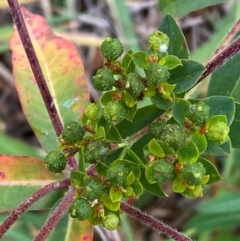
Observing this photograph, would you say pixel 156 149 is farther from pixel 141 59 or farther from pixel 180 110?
pixel 141 59

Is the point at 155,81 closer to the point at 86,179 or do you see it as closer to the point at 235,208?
the point at 86,179

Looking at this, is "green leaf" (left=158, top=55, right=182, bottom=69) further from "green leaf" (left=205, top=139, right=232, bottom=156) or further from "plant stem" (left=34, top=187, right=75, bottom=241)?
"plant stem" (left=34, top=187, right=75, bottom=241)

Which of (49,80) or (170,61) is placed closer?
(170,61)

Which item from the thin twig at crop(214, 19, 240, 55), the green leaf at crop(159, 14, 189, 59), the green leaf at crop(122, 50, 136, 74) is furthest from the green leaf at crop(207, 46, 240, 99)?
the green leaf at crop(122, 50, 136, 74)

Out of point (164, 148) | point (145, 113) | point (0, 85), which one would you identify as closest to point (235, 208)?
point (145, 113)

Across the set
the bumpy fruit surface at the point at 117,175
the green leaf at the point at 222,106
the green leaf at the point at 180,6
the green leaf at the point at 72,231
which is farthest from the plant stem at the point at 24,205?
the green leaf at the point at 180,6

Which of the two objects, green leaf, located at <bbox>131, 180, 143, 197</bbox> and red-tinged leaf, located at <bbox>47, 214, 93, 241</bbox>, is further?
red-tinged leaf, located at <bbox>47, 214, 93, 241</bbox>

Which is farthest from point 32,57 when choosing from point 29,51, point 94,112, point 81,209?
point 81,209
